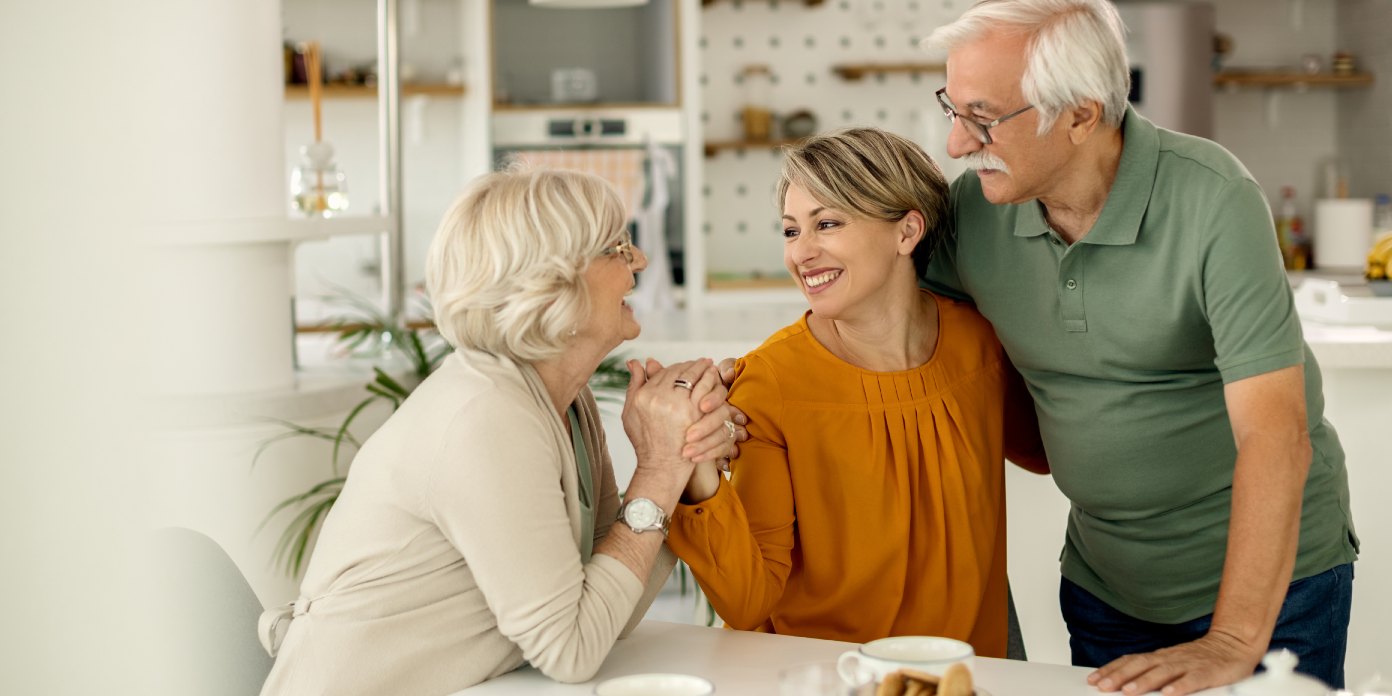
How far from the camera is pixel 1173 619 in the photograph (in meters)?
1.96

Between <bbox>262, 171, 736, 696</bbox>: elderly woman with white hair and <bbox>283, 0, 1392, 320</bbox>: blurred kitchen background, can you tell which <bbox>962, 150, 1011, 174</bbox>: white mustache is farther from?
<bbox>283, 0, 1392, 320</bbox>: blurred kitchen background

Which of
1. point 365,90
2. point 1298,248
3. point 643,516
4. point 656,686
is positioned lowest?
point 656,686

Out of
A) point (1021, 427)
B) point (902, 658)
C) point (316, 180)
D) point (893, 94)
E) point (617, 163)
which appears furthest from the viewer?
point (893, 94)

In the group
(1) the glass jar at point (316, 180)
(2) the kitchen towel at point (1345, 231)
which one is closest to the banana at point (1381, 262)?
(1) the glass jar at point (316, 180)

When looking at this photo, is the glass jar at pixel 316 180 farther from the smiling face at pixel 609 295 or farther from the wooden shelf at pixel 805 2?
the wooden shelf at pixel 805 2

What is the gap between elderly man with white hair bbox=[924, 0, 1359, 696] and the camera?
5.33 ft

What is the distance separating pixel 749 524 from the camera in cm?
184

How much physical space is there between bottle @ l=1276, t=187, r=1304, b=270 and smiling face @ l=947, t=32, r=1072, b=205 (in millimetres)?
5752

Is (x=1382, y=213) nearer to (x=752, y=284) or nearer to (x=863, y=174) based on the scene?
(x=752, y=284)

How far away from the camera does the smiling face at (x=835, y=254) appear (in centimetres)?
188

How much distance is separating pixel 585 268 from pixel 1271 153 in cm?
697

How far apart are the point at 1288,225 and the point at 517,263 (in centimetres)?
659

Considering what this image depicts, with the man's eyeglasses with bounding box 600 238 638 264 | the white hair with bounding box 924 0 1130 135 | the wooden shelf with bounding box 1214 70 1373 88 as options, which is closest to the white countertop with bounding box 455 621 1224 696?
the man's eyeglasses with bounding box 600 238 638 264

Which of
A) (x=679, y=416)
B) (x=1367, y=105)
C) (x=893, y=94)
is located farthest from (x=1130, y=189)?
(x=1367, y=105)
